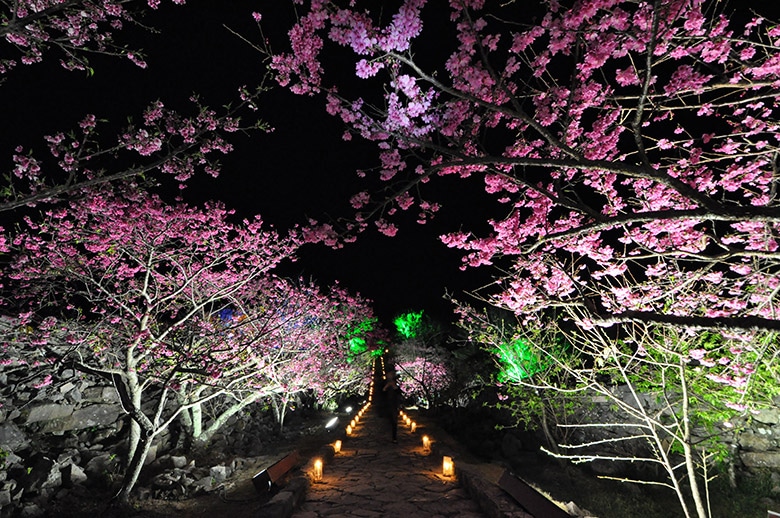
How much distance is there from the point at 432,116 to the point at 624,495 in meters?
11.3

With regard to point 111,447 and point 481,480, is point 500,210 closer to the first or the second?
point 481,480

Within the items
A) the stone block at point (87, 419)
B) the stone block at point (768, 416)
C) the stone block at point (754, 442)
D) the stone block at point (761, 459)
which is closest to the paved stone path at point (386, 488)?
the stone block at point (87, 419)

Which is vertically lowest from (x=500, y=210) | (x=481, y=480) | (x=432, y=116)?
(x=481, y=480)

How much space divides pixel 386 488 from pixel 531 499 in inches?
141

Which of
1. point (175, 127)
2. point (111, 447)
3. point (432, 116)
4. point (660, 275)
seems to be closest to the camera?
point (432, 116)

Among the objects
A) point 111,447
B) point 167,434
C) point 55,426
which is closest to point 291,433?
point 167,434

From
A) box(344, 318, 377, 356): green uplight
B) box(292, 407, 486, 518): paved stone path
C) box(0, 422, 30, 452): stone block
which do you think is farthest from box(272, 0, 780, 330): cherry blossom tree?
box(344, 318, 377, 356): green uplight

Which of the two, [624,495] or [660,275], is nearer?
[660,275]

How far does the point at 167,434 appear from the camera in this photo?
1302cm

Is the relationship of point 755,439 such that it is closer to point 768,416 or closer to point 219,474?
point 768,416

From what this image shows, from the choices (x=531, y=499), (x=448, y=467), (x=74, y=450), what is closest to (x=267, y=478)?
(x=448, y=467)

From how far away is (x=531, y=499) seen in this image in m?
5.46

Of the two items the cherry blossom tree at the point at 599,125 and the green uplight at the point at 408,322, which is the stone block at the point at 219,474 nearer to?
the cherry blossom tree at the point at 599,125

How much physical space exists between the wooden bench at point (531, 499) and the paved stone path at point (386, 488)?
0.78m
